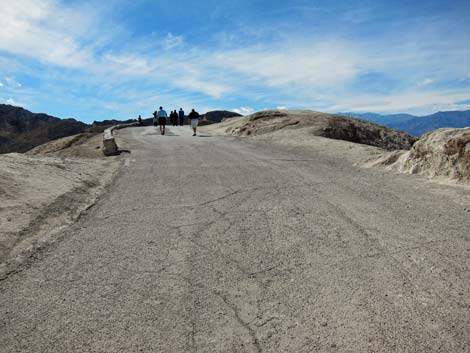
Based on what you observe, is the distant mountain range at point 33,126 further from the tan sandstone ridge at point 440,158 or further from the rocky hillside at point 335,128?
the tan sandstone ridge at point 440,158

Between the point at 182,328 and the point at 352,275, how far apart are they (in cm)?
182

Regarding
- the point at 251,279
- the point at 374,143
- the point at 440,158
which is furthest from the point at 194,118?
the point at 251,279

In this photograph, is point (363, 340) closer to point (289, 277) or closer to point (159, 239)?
point (289, 277)

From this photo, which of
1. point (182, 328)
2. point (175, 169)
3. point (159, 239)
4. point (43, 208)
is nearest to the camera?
point (182, 328)

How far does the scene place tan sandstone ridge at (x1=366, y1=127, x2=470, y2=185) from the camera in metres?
8.41

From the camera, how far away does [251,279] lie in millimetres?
3768

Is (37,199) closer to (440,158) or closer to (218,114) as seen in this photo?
(440,158)

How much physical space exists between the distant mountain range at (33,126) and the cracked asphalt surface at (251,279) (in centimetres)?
3846

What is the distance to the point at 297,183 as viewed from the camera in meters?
8.20

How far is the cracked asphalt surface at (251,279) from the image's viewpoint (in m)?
2.88

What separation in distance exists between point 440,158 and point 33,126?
96.7m

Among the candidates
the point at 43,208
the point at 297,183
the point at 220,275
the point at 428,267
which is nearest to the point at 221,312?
the point at 220,275

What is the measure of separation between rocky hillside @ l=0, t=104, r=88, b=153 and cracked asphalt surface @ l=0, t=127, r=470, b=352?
181ft

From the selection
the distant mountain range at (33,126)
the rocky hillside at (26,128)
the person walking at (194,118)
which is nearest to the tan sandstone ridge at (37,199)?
the person walking at (194,118)
